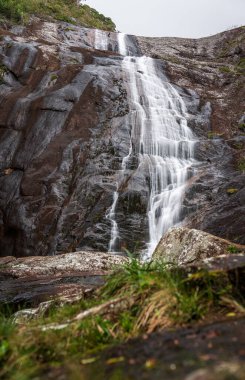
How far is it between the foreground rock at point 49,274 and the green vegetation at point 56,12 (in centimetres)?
2248

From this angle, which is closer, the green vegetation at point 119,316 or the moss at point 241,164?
the green vegetation at point 119,316

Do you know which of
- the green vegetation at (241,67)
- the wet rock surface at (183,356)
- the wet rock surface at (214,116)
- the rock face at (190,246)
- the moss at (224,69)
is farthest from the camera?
the green vegetation at (241,67)

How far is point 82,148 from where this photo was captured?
18.7 m

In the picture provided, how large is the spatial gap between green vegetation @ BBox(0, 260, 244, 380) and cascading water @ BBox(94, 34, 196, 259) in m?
10.6

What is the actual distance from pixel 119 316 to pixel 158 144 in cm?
1608

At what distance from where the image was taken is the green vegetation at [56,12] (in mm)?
29531

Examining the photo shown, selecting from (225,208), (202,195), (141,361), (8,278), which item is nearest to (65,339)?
(141,361)

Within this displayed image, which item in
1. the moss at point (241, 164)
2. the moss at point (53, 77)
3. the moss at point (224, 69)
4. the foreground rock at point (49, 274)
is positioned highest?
the moss at point (224, 69)

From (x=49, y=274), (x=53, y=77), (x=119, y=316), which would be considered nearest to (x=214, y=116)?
(x=53, y=77)

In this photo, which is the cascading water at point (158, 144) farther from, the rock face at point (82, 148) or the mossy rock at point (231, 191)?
the mossy rock at point (231, 191)

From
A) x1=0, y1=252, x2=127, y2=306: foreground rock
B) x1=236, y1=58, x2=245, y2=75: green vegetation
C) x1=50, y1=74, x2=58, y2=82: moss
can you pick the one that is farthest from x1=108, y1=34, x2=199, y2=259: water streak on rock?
x1=236, y1=58, x2=245, y2=75: green vegetation

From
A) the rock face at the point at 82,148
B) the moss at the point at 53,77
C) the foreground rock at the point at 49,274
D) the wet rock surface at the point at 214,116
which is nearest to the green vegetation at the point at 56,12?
the rock face at the point at 82,148

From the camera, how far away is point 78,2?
4038 centimetres

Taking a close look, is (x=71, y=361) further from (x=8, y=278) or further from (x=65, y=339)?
(x=8, y=278)
